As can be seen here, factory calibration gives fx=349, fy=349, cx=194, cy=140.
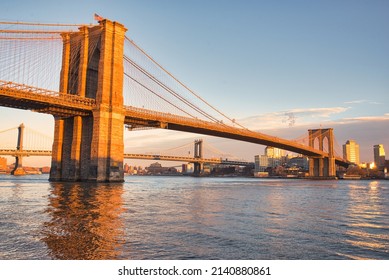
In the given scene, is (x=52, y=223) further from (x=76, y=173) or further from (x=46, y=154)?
(x=46, y=154)

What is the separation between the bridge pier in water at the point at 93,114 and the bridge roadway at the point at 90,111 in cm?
205

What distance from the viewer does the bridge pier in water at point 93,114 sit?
40156 mm

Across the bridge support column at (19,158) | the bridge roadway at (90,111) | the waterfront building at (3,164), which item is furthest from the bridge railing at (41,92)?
the waterfront building at (3,164)

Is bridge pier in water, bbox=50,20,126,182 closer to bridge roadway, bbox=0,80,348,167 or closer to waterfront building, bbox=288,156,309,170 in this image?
bridge roadway, bbox=0,80,348,167

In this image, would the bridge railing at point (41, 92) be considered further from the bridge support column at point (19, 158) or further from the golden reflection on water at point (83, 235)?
the bridge support column at point (19, 158)

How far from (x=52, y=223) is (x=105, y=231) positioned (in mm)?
2327

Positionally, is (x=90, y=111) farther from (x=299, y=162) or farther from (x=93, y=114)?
(x=299, y=162)

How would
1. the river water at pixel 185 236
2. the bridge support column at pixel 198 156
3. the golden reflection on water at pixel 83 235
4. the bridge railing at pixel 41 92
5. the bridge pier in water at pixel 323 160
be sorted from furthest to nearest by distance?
the bridge support column at pixel 198 156
the bridge pier in water at pixel 323 160
the bridge railing at pixel 41 92
the river water at pixel 185 236
the golden reflection on water at pixel 83 235

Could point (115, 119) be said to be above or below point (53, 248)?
above

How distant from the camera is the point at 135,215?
44.3 feet

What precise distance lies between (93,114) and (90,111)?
1.12m

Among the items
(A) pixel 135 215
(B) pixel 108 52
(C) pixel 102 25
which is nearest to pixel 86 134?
(B) pixel 108 52

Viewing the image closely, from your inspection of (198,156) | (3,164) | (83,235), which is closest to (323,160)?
(198,156)

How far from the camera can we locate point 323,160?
99.1 m
